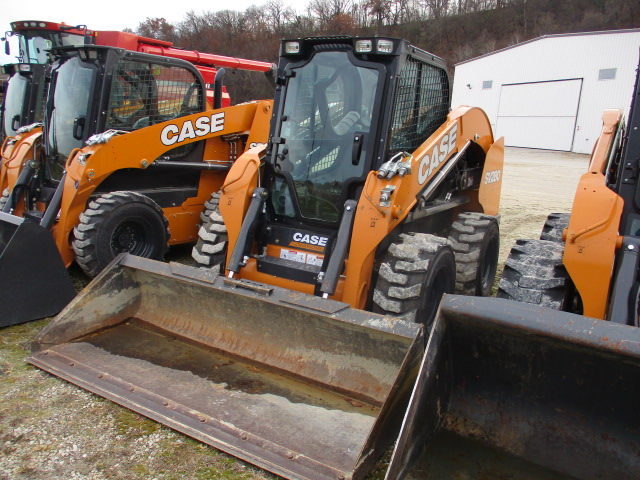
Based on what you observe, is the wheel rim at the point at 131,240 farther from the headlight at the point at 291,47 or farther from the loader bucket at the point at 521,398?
the loader bucket at the point at 521,398

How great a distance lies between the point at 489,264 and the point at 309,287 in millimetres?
2414

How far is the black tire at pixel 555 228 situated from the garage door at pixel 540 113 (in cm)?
2570

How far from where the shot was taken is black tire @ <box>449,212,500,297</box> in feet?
16.1

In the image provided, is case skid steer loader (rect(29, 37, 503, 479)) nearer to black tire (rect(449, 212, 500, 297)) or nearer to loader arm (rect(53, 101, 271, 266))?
black tire (rect(449, 212, 500, 297))

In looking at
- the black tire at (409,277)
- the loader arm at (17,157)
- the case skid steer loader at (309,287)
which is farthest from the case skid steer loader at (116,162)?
the black tire at (409,277)

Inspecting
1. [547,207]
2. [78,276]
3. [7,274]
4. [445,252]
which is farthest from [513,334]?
[547,207]

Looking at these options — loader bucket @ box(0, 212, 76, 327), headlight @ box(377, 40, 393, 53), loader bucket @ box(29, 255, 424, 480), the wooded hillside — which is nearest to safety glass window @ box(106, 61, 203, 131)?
loader bucket @ box(0, 212, 76, 327)

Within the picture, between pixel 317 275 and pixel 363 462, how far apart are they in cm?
165

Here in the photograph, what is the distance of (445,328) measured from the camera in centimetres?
260

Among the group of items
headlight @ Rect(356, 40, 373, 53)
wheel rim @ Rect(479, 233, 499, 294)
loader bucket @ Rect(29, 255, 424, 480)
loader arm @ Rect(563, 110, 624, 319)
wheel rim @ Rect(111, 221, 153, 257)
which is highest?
headlight @ Rect(356, 40, 373, 53)

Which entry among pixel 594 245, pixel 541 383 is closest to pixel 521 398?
pixel 541 383

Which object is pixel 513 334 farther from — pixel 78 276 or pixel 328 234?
pixel 78 276

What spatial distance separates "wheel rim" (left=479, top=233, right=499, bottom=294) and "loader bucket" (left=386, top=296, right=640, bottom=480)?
108 inches

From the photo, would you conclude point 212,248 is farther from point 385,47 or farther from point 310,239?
point 385,47
